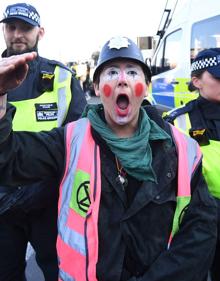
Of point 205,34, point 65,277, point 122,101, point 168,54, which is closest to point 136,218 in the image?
point 65,277

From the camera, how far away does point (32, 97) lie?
2.38 m

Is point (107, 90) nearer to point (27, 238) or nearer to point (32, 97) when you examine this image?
point (32, 97)

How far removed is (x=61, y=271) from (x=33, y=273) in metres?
1.94

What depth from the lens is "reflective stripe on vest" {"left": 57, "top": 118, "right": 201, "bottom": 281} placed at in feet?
5.36

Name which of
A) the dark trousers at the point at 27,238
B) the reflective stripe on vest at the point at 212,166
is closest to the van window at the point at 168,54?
the reflective stripe on vest at the point at 212,166

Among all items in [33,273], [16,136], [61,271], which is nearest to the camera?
[16,136]

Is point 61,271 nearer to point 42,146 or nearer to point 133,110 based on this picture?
point 42,146

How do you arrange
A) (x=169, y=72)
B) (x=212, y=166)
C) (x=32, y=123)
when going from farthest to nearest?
(x=169, y=72) → (x=32, y=123) → (x=212, y=166)

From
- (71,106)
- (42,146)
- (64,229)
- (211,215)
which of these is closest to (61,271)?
(64,229)

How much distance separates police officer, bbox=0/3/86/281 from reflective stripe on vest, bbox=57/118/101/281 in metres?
0.53

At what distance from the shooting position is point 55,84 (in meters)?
2.43

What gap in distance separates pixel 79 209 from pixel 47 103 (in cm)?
90

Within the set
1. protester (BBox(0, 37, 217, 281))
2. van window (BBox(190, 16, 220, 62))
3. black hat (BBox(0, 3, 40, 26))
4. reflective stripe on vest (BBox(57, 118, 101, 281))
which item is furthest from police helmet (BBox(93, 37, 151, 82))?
van window (BBox(190, 16, 220, 62))

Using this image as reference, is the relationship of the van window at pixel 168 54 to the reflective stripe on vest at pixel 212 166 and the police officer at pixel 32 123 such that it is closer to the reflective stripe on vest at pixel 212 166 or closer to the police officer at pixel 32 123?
the police officer at pixel 32 123
